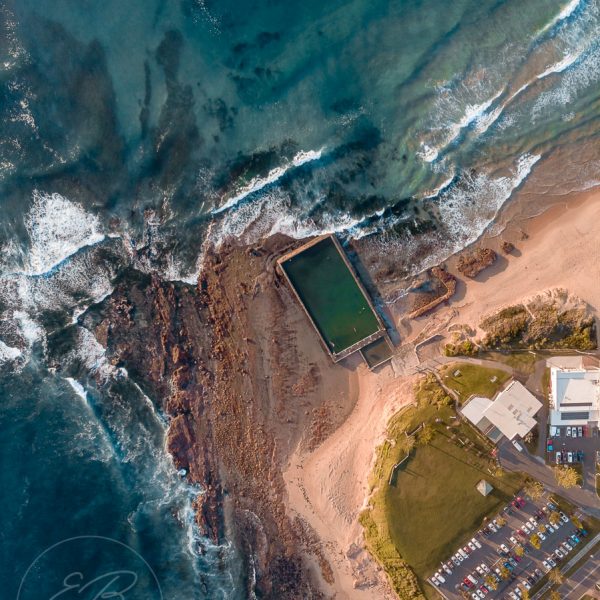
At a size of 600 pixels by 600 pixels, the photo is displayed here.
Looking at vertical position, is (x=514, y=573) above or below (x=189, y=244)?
below

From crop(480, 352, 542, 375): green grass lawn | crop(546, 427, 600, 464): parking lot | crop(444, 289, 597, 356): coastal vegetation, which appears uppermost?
crop(444, 289, 597, 356): coastal vegetation

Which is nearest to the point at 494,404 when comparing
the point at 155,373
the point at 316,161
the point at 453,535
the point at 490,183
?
the point at 453,535

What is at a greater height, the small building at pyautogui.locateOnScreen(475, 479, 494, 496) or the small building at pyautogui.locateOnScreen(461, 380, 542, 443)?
the small building at pyautogui.locateOnScreen(461, 380, 542, 443)

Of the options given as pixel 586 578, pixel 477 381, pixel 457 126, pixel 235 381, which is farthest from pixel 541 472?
pixel 457 126

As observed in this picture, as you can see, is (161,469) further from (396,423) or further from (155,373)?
(396,423)

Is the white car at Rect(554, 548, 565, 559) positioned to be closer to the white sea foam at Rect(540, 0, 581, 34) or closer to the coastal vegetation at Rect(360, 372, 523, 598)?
the coastal vegetation at Rect(360, 372, 523, 598)

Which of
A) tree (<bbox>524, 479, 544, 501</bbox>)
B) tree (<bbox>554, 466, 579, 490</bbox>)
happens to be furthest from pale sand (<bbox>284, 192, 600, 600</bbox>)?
tree (<bbox>554, 466, 579, 490</bbox>)
